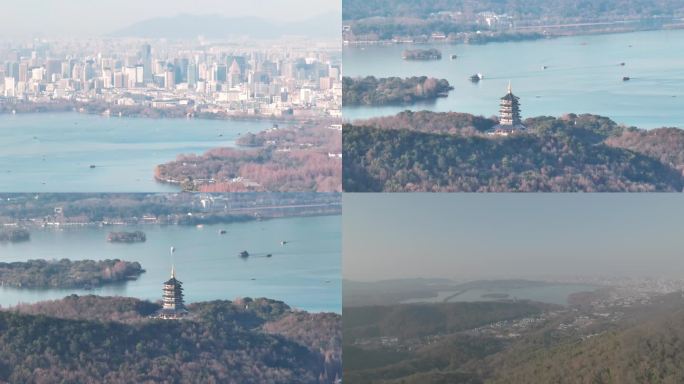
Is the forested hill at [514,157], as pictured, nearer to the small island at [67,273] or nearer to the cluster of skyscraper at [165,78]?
the cluster of skyscraper at [165,78]

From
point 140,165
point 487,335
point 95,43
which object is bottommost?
point 487,335

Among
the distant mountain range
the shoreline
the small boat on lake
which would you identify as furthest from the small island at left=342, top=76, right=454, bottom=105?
the distant mountain range

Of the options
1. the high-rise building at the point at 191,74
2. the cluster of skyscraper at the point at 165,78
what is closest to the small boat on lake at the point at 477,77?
the cluster of skyscraper at the point at 165,78

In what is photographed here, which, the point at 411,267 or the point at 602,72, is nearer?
the point at 411,267

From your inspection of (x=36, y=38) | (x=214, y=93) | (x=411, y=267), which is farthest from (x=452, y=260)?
(x=36, y=38)

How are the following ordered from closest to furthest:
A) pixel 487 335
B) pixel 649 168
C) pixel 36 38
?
pixel 487 335 < pixel 649 168 < pixel 36 38

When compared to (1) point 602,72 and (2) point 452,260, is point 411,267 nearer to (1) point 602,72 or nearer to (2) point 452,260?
(2) point 452,260

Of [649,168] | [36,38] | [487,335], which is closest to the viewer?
[487,335]
